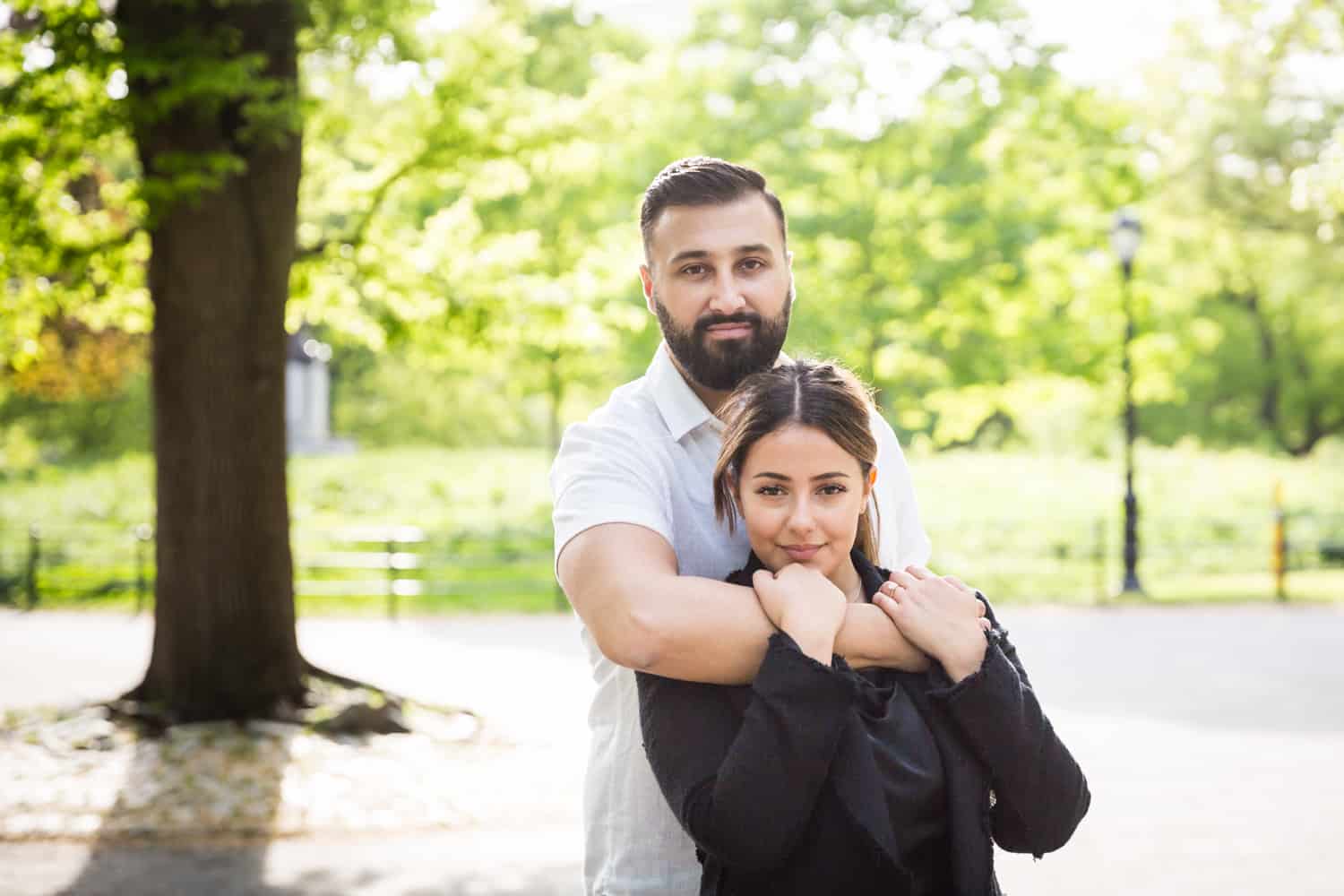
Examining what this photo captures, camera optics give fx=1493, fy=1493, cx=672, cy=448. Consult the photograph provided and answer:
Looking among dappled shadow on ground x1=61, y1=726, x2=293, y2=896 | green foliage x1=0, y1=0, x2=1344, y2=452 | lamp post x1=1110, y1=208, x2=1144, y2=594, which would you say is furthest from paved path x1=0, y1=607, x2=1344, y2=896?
green foliage x1=0, y1=0, x2=1344, y2=452

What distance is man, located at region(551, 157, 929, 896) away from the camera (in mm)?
2264

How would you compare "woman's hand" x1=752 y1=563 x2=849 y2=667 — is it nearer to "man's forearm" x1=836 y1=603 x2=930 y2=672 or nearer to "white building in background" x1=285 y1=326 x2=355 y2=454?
"man's forearm" x1=836 y1=603 x2=930 y2=672

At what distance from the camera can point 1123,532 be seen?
1919 centimetres

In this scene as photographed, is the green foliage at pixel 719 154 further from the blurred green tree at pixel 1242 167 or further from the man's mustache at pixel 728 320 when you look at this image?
the man's mustache at pixel 728 320

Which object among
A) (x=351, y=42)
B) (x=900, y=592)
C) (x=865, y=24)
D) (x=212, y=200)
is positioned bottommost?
(x=900, y=592)

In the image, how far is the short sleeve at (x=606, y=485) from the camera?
2322 millimetres

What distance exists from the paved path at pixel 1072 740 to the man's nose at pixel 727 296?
15.4 ft

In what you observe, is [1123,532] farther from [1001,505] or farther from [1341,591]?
[1001,505]

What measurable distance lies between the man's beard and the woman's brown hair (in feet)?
0.36

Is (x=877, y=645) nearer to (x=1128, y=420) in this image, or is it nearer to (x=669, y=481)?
(x=669, y=481)

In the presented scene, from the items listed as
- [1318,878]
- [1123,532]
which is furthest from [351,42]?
[1123,532]

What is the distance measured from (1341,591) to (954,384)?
281 inches

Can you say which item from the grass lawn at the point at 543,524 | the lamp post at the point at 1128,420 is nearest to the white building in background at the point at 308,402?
the grass lawn at the point at 543,524

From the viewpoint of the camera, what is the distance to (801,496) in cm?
228
